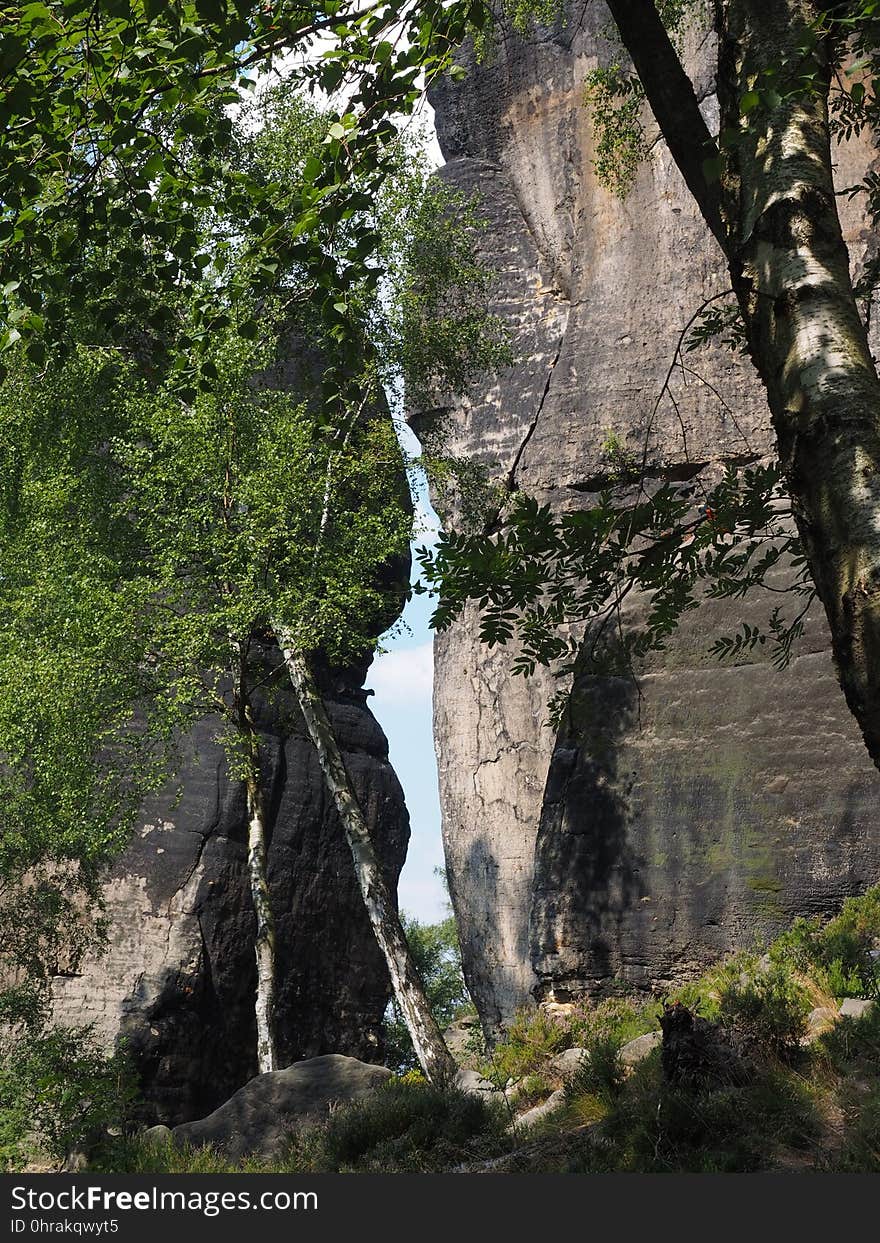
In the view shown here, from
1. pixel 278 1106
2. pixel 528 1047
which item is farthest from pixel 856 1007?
pixel 278 1106

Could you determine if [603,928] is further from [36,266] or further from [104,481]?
[36,266]

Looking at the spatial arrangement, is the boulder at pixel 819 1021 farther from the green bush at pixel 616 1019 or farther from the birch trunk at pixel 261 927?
the birch trunk at pixel 261 927

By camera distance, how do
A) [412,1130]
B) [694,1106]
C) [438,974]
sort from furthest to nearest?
[438,974], [412,1130], [694,1106]

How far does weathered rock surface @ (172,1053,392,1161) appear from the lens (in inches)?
457

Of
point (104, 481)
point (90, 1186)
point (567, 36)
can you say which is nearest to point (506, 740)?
point (104, 481)

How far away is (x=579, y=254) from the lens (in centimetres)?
2119

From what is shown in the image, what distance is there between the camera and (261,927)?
53.3 ft

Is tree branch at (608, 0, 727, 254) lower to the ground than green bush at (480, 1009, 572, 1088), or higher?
higher

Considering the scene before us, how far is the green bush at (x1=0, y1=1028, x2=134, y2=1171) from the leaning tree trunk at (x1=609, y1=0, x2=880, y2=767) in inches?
488

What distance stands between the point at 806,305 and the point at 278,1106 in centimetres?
1062

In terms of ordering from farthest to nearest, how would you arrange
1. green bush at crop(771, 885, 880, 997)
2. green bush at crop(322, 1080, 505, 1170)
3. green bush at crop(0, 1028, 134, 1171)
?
green bush at crop(0, 1028, 134, 1171), green bush at crop(771, 885, 880, 997), green bush at crop(322, 1080, 505, 1170)

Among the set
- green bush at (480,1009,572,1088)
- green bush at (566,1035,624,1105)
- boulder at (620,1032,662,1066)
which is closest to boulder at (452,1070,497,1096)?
green bush at (480,1009,572,1088)

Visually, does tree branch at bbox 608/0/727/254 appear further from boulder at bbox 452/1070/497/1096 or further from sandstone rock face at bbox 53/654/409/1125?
sandstone rock face at bbox 53/654/409/1125

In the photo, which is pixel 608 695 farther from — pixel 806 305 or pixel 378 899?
pixel 806 305
